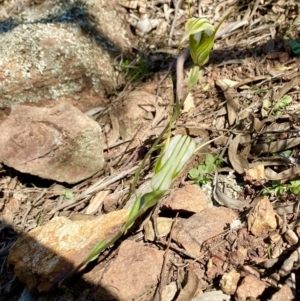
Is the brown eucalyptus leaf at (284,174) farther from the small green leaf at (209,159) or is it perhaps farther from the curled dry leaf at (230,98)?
the curled dry leaf at (230,98)

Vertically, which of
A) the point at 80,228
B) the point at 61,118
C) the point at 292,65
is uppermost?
the point at 61,118

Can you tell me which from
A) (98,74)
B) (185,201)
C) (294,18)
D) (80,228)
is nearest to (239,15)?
(294,18)

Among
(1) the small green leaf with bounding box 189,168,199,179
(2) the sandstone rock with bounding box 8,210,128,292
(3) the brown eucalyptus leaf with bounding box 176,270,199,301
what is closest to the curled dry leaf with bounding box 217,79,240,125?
(1) the small green leaf with bounding box 189,168,199,179

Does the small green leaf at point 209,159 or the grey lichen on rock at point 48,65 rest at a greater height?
the grey lichen on rock at point 48,65

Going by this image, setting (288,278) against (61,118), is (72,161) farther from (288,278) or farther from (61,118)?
(288,278)

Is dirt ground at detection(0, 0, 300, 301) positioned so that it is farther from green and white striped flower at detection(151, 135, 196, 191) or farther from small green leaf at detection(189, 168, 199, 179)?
green and white striped flower at detection(151, 135, 196, 191)

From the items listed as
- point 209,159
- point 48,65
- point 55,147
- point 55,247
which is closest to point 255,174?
point 209,159

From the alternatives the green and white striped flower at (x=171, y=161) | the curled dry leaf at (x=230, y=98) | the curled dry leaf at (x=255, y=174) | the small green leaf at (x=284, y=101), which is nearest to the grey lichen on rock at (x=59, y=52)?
the curled dry leaf at (x=230, y=98)
